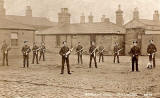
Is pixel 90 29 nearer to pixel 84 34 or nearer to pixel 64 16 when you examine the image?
pixel 84 34

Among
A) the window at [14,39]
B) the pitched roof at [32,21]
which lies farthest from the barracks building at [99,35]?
the pitched roof at [32,21]

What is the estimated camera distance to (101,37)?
108ft

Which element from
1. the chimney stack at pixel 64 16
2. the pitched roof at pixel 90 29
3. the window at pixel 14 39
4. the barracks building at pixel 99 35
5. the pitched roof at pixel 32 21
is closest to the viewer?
the window at pixel 14 39

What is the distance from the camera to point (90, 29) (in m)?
35.2

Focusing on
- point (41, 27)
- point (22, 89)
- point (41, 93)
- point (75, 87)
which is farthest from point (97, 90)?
point (41, 27)

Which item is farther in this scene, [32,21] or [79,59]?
[32,21]

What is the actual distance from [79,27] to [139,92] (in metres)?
28.7

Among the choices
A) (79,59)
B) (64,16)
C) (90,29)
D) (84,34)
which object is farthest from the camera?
(64,16)

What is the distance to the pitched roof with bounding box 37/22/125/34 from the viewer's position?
3311 centimetres

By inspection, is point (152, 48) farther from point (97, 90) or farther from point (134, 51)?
point (97, 90)

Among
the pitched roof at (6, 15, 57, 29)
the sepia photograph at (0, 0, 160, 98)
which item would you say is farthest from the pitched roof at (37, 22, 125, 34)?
the pitched roof at (6, 15, 57, 29)

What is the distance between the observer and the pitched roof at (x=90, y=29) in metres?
33.1

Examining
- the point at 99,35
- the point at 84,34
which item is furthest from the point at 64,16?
the point at 99,35

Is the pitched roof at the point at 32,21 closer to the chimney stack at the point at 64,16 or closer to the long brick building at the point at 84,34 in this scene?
the chimney stack at the point at 64,16
